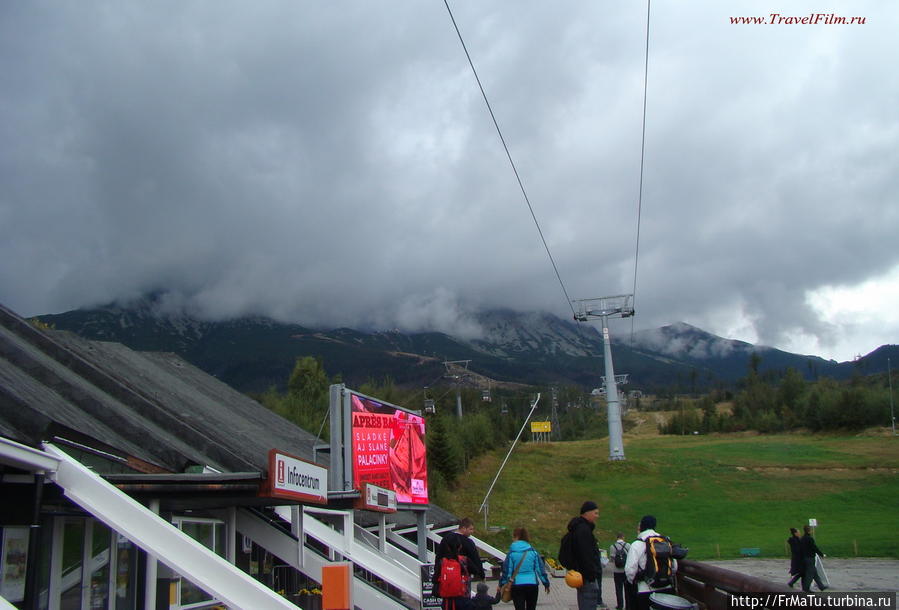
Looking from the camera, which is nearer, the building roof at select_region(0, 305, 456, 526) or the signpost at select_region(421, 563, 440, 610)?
the building roof at select_region(0, 305, 456, 526)

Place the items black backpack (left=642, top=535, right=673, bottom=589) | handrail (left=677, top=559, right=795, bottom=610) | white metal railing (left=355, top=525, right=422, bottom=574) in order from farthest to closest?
1. white metal railing (left=355, top=525, right=422, bottom=574)
2. black backpack (left=642, top=535, right=673, bottom=589)
3. handrail (left=677, top=559, right=795, bottom=610)

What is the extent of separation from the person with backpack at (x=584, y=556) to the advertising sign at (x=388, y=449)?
7976 mm

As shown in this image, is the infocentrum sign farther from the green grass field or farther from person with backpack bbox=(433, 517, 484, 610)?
the green grass field

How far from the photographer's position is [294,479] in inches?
397

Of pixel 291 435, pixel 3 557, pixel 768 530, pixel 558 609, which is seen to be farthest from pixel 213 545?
pixel 768 530

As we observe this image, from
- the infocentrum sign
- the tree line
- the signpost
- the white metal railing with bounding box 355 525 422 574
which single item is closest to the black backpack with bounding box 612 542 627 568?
the signpost

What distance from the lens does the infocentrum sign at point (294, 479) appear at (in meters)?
9.45

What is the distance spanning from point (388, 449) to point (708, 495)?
5061cm

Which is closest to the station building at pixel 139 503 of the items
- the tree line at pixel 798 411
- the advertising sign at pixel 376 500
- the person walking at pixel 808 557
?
the advertising sign at pixel 376 500

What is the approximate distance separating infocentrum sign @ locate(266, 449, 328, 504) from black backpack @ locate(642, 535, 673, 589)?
14.6ft

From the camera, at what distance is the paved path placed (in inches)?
749

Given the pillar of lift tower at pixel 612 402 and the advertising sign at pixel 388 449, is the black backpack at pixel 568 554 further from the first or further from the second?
the pillar of lift tower at pixel 612 402

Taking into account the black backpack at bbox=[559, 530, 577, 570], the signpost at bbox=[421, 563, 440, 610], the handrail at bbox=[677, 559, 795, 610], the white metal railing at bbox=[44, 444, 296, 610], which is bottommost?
the signpost at bbox=[421, 563, 440, 610]

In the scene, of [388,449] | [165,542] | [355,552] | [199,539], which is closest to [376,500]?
[355,552]
